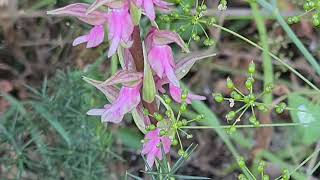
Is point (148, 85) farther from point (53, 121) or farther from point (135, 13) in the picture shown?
point (53, 121)

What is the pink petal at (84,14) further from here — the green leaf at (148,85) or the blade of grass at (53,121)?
the blade of grass at (53,121)

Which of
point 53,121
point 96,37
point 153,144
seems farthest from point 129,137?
point 96,37

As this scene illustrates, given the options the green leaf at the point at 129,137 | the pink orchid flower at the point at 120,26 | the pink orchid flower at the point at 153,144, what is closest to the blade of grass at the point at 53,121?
the green leaf at the point at 129,137

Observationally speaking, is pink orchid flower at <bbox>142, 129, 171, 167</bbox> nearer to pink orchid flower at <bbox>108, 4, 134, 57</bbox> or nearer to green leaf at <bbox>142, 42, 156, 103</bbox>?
green leaf at <bbox>142, 42, 156, 103</bbox>

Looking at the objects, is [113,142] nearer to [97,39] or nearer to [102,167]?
[102,167]

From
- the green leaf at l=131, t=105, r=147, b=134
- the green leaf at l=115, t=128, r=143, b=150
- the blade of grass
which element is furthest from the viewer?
the green leaf at l=115, t=128, r=143, b=150

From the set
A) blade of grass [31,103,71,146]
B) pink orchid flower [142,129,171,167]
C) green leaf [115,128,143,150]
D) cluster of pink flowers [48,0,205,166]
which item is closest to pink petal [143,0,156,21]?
cluster of pink flowers [48,0,205,166]

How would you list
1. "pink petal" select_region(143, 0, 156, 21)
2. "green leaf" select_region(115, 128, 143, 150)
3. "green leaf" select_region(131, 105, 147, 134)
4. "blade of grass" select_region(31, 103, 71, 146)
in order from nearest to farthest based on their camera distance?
"pink petal" select_region(143, 0, 156, 21) → "green leaf" select_region(131, 105, 147, 134) → "blade of grass" select_region(31, 103, 71, 146) → "green leaf" select_region(115, 128, 143, 150)
